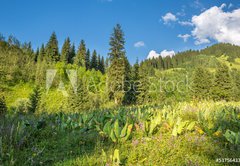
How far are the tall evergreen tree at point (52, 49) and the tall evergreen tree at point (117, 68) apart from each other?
38094 millimetres

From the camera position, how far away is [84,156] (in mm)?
3047

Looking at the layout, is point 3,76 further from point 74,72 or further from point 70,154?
point 70,154

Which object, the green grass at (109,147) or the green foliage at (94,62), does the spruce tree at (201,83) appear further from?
the green foliage at (94,62)

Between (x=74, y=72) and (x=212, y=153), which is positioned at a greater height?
(x=74, y=72)

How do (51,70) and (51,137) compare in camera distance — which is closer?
(51,137)

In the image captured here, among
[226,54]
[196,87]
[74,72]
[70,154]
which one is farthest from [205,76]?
[226,54]

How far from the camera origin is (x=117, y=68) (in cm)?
3359

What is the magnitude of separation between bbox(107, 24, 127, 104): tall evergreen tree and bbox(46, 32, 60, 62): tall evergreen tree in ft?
125

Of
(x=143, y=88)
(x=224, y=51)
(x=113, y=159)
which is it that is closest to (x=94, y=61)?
(x=143, y=88)

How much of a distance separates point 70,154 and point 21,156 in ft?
2.47

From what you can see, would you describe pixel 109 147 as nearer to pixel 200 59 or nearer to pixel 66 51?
pixel 66 51

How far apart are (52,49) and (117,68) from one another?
42289 millimetres

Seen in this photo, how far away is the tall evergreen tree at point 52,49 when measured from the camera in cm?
6719

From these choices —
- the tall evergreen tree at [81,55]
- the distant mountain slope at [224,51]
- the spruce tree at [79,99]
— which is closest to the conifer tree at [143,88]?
the spruce tree at [79,99]
